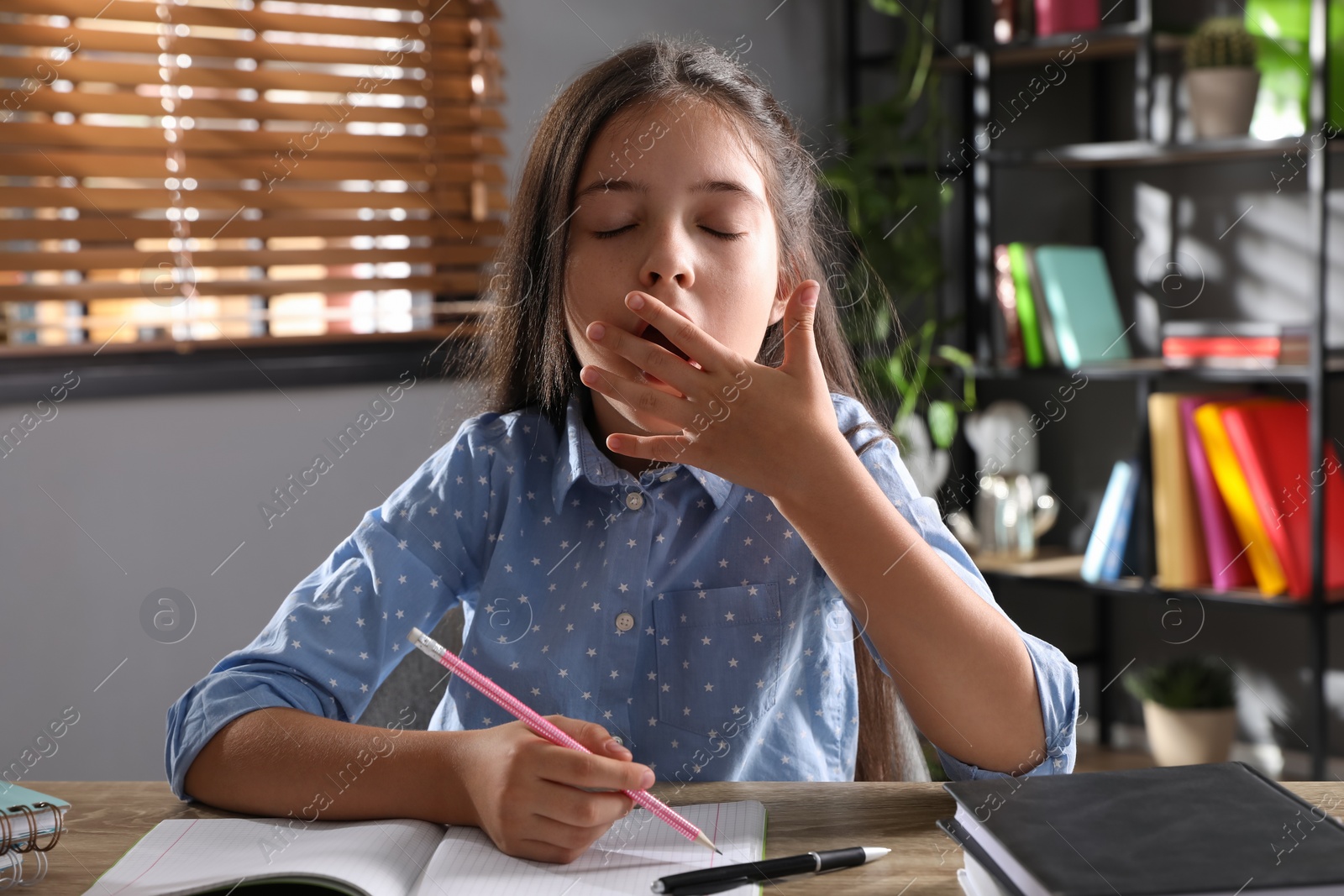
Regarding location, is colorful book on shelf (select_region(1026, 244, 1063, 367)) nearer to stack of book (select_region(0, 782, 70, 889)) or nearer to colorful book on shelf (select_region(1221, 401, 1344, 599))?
colorful book on shelf (select_region(1221, 401, 1344, 599))

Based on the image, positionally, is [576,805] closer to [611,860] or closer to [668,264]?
[611,860]

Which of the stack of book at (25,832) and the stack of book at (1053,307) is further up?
the stack of book at (1053,307)

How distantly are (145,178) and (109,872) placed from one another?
1388mm

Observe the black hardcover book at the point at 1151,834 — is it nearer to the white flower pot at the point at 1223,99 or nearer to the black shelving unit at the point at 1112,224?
the black shelving unit at the point at 1112,224

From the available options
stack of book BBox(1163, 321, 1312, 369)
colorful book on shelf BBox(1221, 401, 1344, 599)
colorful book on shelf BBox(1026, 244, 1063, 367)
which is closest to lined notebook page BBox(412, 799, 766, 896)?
colorful book on shelf BBox(1221, 401, 1344, 599)

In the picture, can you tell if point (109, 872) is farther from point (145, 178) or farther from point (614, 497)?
point (145, 178)

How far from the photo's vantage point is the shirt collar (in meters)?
0.98

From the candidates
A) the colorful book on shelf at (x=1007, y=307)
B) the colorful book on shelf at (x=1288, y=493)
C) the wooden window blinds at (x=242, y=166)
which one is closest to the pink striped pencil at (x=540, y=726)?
the wooden window blinds at (x=242, y=166)

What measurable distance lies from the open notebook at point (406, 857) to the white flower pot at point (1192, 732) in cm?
185

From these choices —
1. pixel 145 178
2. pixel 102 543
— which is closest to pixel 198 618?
pixel 102 543

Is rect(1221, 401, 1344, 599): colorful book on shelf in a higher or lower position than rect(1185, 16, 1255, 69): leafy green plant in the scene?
lower

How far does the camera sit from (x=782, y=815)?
0.74m

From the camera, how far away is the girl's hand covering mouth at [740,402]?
2.42ft

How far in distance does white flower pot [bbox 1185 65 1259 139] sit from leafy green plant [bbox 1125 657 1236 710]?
101cm
